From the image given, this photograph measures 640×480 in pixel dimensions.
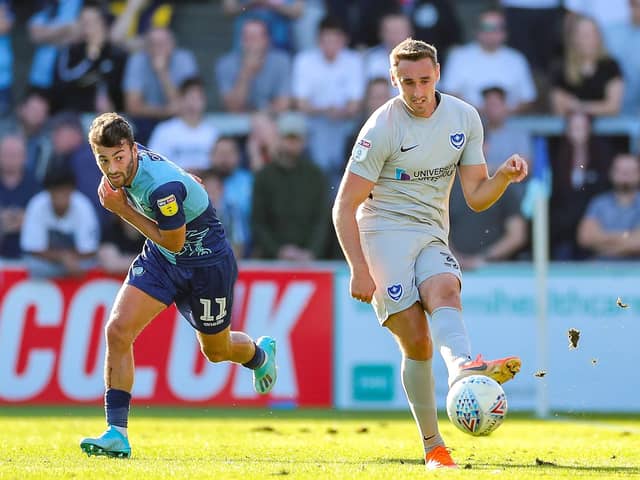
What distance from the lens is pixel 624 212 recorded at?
1552 cm

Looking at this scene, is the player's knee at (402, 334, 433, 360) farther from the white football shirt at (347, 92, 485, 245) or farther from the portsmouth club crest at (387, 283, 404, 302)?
the white football shirt at (347, 92, 485, 245)

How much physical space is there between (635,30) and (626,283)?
14.9 feet

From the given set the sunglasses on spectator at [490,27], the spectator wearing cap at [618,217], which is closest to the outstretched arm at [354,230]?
the spectator wearing cap at [618,217]

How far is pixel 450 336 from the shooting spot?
738 cm

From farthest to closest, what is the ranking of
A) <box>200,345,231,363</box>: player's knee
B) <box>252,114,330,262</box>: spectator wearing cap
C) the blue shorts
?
<box>252,114,330,262</box>: spectator wearing cap
<box>200,345,231,363</box>: player's knee
the blue shorts

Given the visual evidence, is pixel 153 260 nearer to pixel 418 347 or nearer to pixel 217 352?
pixel 217 352

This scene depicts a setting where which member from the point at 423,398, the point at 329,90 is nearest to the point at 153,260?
the point at 423,398

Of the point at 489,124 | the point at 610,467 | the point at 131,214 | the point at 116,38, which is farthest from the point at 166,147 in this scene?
the point at 610,467

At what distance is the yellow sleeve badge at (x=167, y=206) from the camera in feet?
27.0

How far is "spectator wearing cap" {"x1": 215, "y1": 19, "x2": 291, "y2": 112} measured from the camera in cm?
1716

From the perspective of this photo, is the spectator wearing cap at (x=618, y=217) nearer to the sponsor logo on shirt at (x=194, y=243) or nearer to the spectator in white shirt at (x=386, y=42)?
the spectator in white shirt at (x=386, y=42)

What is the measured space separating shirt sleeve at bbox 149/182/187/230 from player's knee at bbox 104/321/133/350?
745 mm

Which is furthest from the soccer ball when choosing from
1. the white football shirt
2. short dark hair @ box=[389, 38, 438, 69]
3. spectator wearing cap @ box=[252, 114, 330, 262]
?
spectator wearing cap @ box=[252, 114, 330, 262]

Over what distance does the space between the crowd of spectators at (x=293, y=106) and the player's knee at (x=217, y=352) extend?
5.36 m
